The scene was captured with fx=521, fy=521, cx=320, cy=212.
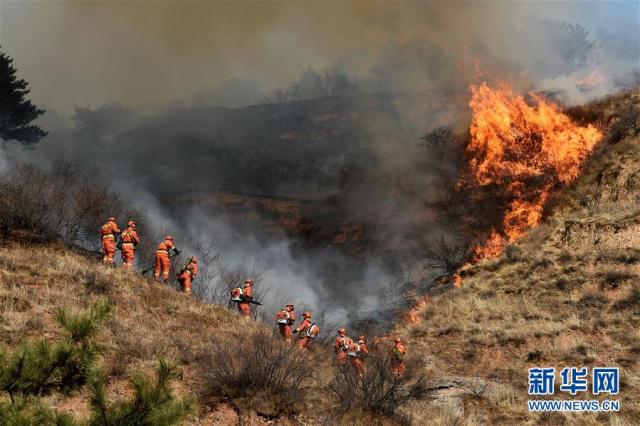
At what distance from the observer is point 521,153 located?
30125 mm

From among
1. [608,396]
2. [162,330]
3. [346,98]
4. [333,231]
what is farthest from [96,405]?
[346,98]

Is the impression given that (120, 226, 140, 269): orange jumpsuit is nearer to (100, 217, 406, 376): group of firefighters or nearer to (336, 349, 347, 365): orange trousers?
(100, 217, 406, 376): group of firefighters

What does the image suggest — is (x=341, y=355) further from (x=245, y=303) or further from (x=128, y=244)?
(x=128, y=244)

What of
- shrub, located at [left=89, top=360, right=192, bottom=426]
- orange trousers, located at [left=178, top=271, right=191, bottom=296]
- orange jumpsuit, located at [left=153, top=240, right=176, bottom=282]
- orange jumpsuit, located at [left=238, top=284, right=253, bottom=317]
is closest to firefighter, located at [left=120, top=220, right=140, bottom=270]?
orange jumpsuit, located at [left=153, top=240, right=176, bottom=282]

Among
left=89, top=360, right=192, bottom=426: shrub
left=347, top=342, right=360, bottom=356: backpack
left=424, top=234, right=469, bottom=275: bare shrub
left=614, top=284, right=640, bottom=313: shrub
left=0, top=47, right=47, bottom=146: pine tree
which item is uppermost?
left=0, top=47, right=47, bottom=146: pine tree

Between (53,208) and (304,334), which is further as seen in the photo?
(53,208)

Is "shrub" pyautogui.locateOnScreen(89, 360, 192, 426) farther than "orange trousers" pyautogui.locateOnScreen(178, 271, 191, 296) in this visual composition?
No

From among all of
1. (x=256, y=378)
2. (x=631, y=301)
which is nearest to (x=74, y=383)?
(x=256, y=378)

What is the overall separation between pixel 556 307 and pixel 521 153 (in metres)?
13.7

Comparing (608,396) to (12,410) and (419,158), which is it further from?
(419,158)

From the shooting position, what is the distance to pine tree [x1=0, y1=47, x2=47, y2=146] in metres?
31.8

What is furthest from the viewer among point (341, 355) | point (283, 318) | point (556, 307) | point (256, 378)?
point (556, 307)

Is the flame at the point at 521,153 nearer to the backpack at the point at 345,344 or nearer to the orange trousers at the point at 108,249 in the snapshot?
the backpack at the point at 345,344

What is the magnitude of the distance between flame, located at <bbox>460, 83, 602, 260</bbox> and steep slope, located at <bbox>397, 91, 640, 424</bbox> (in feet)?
4.19
